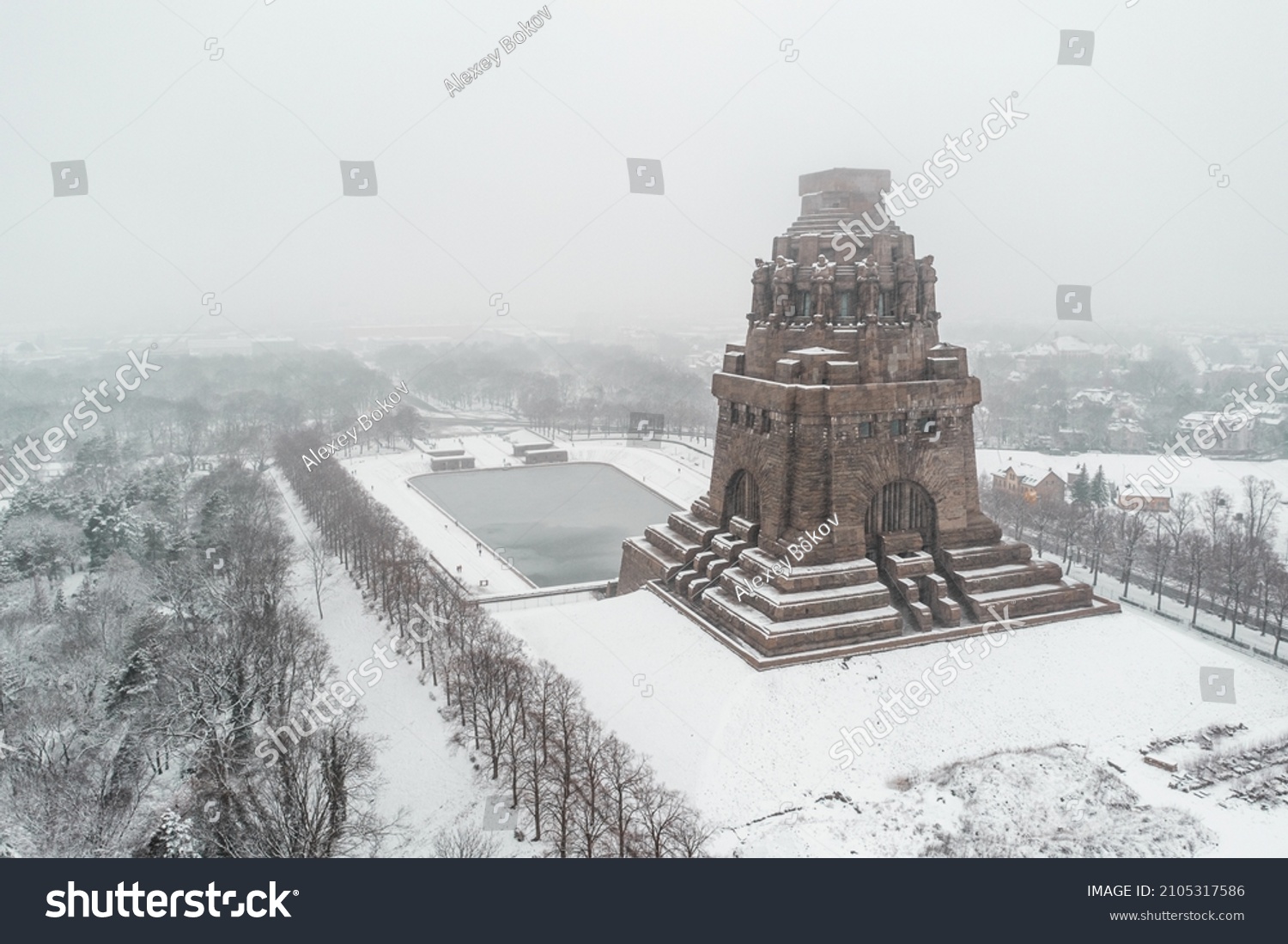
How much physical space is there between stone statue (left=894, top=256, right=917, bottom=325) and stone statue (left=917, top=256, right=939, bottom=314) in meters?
0.33

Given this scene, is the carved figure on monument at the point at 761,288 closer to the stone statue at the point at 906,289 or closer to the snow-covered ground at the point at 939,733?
the stone statue at the point at 906,289

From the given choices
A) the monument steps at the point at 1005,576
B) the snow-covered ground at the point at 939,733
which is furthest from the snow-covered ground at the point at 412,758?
the monument steps at the point at 1005,576

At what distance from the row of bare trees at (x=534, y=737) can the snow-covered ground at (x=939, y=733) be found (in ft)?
2.19

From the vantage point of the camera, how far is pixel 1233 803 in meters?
12.9

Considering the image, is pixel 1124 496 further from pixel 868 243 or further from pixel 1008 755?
pixel 1008 755

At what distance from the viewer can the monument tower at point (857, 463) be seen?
18656 millimetres

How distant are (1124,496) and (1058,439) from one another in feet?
64.5

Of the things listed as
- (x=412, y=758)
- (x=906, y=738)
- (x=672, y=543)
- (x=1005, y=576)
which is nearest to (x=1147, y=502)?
(x=1005, y=576)

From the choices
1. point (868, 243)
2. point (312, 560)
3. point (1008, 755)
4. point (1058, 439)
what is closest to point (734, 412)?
point (868, 243)

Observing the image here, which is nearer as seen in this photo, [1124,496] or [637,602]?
[637,602]

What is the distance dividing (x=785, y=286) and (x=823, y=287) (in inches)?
40.4

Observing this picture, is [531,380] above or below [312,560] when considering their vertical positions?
above

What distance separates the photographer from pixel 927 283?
20344 mm

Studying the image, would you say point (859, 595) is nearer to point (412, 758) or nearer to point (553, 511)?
point (412, 758)
